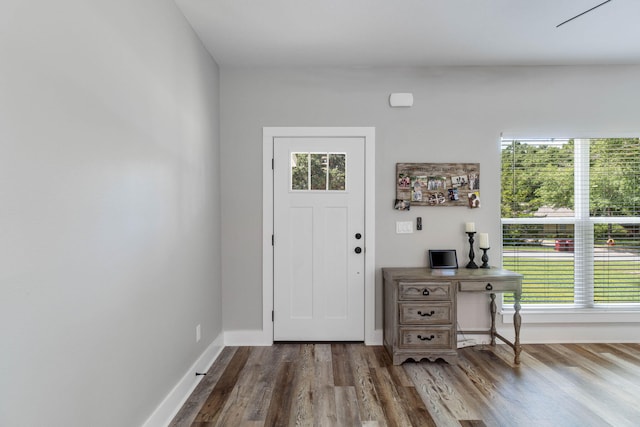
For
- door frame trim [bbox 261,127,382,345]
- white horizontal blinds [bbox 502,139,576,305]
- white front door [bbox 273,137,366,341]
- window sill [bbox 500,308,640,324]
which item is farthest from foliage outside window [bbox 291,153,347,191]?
window sill [bbox 500,308,640,324]

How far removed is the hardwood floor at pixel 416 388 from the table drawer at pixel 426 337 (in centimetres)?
16

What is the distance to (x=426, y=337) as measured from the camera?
2.97 meters

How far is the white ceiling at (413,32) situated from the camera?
2387 millimetres

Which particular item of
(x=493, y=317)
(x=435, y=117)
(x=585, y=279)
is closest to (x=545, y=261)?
(x=585, y=279)

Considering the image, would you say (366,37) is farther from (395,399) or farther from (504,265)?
(395,399)

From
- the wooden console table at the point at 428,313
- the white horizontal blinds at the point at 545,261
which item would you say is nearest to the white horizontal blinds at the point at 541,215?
the white horizontal blinds at the point at 545,261

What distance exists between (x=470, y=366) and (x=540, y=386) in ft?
1.63

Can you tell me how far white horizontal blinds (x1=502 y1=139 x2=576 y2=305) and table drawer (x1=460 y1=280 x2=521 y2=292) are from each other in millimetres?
497

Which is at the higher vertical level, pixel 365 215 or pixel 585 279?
pixel 365 215

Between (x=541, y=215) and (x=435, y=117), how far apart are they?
1409 mm

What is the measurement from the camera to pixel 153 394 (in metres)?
2.02

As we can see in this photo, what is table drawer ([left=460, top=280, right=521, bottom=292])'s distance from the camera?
299 centimetres

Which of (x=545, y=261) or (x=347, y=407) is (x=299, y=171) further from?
(x=545, y=261)

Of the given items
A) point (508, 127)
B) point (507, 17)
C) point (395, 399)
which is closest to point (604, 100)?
point (508, 127)
